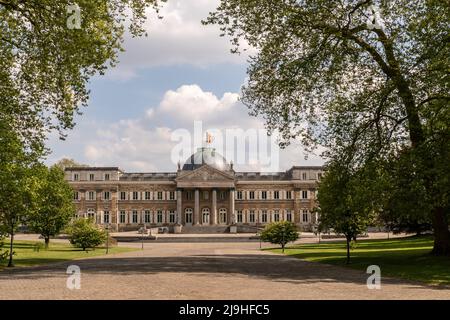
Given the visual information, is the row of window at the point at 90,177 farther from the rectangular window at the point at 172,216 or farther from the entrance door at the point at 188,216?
the entrance door at the point at 188,216

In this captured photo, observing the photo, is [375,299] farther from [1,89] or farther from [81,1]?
[1,89]

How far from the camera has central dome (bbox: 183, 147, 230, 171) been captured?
121 m

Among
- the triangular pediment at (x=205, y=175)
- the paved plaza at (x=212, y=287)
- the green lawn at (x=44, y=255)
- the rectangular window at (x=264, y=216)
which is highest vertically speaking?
the triangular pediment at (x=205, y=175)

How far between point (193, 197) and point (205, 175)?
5.90 meters

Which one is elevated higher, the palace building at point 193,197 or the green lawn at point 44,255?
the palace building at point 193,197

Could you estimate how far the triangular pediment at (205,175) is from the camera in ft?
373

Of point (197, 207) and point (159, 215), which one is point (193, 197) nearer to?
point (197, 207)

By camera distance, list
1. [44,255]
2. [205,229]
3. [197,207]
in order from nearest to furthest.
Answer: [44,255], [205,229], [197,207]

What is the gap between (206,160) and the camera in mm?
122000

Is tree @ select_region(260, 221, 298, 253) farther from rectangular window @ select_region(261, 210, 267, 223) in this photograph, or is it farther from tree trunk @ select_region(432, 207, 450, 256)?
rectangular window @ select_region(261, 210, 267, 223)

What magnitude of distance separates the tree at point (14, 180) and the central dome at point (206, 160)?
90129 millimetres

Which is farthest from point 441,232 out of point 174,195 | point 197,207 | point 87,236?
point 174,195

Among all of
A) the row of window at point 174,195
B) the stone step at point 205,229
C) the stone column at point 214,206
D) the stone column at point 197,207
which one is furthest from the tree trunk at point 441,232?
the row of window at point 174,195
